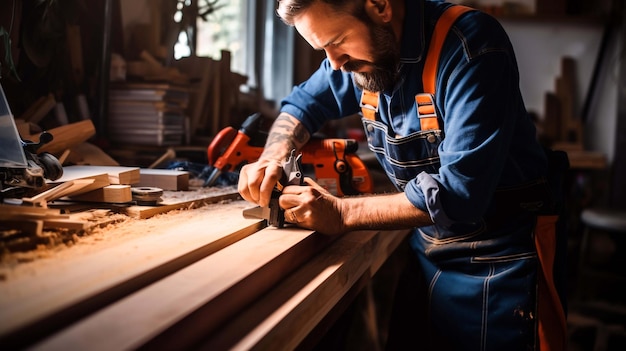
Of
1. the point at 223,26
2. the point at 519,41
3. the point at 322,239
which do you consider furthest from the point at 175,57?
the point at 519,41

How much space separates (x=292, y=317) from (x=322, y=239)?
1.62 feet

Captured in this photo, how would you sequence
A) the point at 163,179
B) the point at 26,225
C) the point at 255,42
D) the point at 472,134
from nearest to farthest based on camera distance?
1. the point at 26,225
2. the point at 472,134
3. the point at 163,179
4. the point at 255,42

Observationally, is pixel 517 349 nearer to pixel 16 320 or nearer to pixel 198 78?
pixel 16 320

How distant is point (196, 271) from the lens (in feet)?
3.51

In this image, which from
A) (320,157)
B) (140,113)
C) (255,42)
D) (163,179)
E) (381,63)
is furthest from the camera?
(255,42)

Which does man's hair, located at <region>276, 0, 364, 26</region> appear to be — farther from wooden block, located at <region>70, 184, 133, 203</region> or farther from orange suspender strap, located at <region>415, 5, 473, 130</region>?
wooden block, located at <region>70, 184, 133, 203</region>

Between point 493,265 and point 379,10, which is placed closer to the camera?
point 379,10

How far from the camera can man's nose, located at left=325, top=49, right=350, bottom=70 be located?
60.0 inches

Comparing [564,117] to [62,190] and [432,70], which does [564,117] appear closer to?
[432,70]

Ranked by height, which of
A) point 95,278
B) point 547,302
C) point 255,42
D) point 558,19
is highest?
point 558,19

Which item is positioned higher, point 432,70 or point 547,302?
point 432,70

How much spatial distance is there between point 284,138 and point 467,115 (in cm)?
78

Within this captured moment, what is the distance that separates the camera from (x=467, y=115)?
4.22 feet

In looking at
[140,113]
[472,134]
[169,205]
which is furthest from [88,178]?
[140,113]
